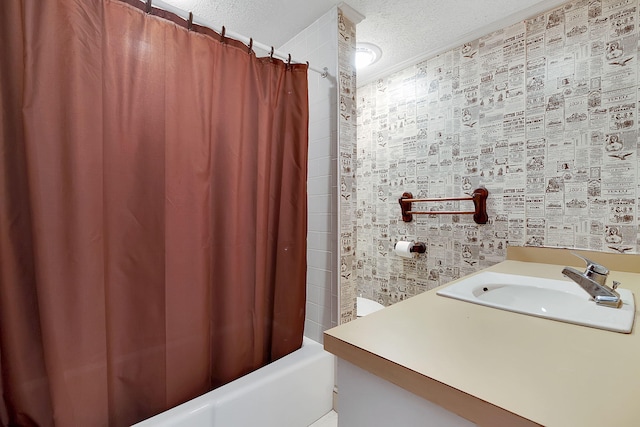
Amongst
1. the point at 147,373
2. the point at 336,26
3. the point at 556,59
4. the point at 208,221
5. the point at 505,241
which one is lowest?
the point at 147,373

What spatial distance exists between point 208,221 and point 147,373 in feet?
1.99

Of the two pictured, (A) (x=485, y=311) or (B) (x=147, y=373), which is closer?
(A) (x=485, y=311)

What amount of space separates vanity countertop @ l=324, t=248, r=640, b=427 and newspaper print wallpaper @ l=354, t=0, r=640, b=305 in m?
0.95

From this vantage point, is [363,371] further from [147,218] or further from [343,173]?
[343,173]

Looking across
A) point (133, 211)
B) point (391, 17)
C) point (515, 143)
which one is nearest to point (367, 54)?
point (391, 17)

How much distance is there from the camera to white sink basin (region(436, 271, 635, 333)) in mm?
747

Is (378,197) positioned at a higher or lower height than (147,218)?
higher

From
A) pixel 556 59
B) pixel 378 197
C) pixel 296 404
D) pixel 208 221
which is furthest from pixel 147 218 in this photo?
pixel 556 59

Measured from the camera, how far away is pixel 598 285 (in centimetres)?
88

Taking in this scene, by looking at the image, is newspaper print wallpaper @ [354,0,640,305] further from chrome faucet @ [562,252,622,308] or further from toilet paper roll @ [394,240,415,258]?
chrome faucet @ [562,252,622,308]

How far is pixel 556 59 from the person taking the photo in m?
1.49

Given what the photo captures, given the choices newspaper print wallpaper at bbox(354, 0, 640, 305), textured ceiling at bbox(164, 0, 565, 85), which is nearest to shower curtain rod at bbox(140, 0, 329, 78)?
textured ceiling at bbox(164, 0, 565, 85)

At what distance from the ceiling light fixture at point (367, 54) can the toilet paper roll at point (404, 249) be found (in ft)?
4.30

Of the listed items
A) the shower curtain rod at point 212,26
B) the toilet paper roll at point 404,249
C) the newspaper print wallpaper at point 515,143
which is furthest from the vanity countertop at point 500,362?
the shower curtain rod at point 212,26
